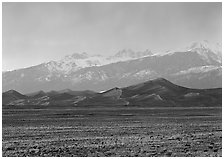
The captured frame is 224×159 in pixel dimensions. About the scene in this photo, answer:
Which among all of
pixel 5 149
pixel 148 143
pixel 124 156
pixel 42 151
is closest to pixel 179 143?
pixel 148 143

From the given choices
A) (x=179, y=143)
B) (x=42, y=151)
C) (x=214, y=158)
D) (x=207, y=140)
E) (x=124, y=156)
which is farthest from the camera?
(x=207, y=140)

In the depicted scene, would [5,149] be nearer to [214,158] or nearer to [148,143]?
[148,143]

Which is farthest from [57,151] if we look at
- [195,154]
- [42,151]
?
[195,154]

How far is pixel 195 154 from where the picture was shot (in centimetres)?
3012

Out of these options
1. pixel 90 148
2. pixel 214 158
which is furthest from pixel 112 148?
pixel 214 158

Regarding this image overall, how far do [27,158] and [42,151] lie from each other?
17.1ft

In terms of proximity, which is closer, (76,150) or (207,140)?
(76,150)

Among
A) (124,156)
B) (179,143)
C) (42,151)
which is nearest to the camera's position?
(124,156)

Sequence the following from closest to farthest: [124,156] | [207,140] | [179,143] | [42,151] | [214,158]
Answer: [214,158] → [124,156] → [42,151] → [179,143] → [207,140]

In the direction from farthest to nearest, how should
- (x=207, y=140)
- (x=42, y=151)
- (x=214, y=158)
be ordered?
(x=207, y=140) < (x=42, y=151) < (x=214, y=158)

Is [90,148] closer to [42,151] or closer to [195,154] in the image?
[42,151]

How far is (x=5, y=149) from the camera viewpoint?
109ft

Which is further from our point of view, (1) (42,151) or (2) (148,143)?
(2) (148,143)

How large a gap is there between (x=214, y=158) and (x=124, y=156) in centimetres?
611
